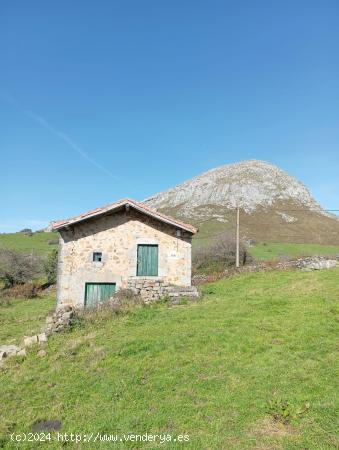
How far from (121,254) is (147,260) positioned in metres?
1.24

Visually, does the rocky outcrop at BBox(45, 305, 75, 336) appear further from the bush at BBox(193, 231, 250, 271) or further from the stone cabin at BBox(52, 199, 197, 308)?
the bush at BBox(193, 231, 250, 271)

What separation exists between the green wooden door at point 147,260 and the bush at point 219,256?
1477cm

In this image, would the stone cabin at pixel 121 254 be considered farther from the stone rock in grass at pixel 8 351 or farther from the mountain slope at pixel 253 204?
the mountain slope at pixel 253 204

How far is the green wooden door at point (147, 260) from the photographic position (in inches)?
667

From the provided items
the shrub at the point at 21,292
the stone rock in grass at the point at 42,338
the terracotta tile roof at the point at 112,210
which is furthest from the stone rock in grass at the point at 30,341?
the shrub at the point at 21,292

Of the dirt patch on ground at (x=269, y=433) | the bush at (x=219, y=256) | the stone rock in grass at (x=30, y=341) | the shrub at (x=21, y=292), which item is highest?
the bush at (x=219, y=256)

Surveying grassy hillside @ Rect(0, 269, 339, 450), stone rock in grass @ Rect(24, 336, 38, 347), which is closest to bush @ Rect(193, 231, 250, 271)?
grassy hillside @ Rect(0, 269, 339, 450)


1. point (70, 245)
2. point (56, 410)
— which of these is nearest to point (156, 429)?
point (56, 410)

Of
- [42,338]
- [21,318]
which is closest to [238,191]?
[21,318]

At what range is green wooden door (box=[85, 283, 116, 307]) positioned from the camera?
16484 millimetres

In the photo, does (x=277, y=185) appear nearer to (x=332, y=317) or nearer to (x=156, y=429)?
(x=332, y=317)

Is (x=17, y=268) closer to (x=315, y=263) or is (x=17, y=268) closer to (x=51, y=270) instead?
(x=51, y=270)

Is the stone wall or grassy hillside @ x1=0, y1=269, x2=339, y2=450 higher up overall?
the stone wall

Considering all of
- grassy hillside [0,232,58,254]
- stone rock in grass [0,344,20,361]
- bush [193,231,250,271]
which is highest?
grassy hillside [0,232,58,254]
